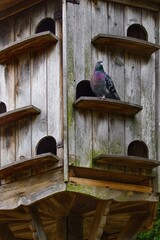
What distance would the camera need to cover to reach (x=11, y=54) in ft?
30.6

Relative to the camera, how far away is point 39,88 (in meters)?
9.04

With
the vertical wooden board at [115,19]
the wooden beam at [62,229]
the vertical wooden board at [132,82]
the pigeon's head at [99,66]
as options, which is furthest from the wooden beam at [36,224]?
the vertical wooden board at [115,19]

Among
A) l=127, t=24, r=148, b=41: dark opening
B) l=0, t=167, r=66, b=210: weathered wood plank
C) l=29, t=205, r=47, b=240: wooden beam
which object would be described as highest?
l=127, t=24, r=148, b=41: dark opening

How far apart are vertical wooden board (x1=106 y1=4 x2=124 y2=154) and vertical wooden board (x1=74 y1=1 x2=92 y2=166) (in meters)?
0.22

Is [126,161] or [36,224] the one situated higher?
[126,161]

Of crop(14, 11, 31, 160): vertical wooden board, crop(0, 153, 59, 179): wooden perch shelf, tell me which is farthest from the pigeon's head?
crop(0, 153, 59, 179): wooden perch shelf

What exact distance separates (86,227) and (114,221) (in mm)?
304

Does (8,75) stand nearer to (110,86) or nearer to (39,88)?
(39,88)

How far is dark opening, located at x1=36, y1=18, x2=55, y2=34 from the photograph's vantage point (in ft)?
30.5

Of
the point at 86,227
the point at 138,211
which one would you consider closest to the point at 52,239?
the point at 86,227

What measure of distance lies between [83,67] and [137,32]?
831 mm

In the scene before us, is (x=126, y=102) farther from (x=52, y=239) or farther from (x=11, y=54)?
(x=52, y=239)

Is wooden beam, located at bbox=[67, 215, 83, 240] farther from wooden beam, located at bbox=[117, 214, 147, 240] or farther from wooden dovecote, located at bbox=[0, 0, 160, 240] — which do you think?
wooden beam, located at bbox=[117, 214, 147, 240]

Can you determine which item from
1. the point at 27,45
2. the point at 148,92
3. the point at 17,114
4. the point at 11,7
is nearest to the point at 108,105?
the point at 148,92
